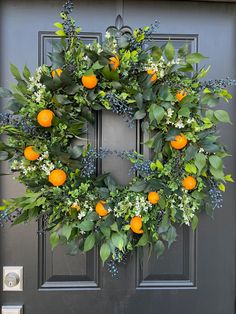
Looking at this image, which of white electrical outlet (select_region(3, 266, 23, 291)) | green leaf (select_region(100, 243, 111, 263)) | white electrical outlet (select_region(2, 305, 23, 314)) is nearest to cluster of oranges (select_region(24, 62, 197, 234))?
green leaf (select_region(100, 243, 111, 263))

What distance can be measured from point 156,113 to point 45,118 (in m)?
0.36

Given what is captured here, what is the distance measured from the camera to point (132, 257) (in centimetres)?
129

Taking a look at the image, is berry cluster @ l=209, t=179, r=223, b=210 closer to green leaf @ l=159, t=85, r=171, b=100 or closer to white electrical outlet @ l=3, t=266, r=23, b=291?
green leaf @ l=159, t=85, r=171, b=100

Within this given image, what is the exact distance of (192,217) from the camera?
112 centimetres

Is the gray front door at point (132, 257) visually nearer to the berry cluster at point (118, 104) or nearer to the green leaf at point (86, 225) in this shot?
the berry cluster at point (118, 104)

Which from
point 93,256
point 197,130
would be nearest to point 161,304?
point 93,256

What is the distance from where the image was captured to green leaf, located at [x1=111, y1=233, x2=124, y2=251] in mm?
1056

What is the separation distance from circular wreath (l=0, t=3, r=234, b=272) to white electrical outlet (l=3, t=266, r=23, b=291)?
32 cm

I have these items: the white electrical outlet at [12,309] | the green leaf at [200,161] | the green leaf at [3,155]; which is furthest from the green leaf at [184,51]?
the white electrical outlet at [12,309]

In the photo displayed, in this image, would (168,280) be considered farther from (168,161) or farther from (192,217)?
(168,161)

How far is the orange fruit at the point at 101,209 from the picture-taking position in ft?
3.47

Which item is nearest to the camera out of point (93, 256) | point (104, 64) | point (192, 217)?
point (104, 64)

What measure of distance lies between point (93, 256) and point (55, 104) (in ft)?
2.13

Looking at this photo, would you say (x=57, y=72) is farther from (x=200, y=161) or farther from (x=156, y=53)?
(x=200, y=161)
